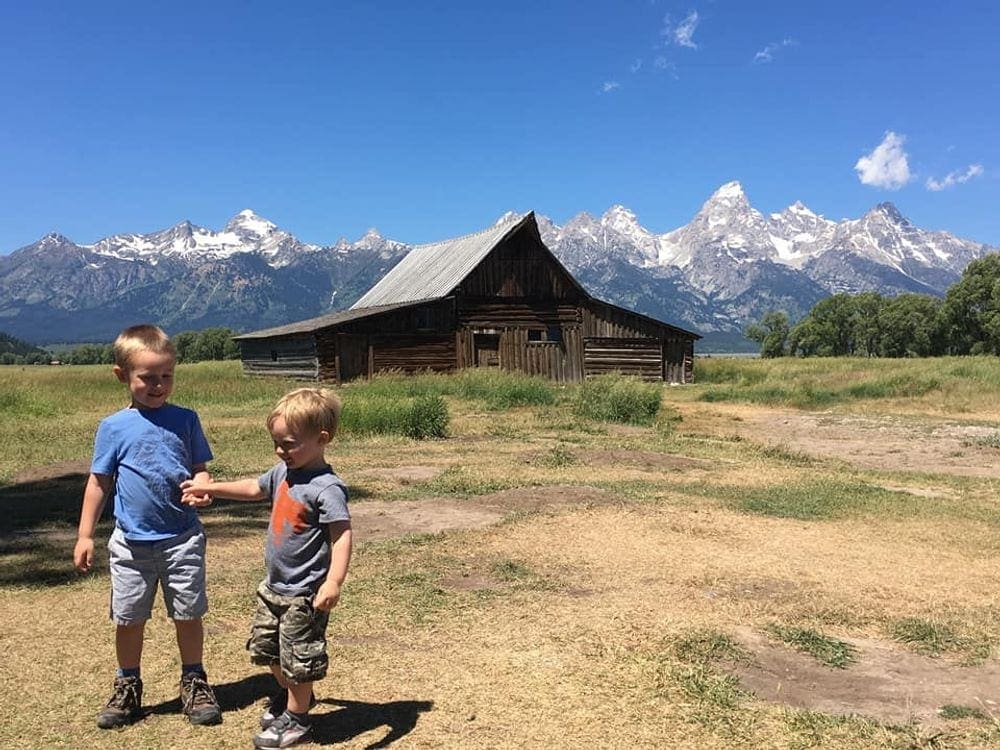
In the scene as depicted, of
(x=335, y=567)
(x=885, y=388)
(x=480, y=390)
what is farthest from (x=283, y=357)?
(x=335, y=567)

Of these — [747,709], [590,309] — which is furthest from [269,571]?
[590,309]

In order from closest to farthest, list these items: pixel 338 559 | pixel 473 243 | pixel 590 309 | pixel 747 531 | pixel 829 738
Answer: pixel 338 559, pixel 829 738, pixel 747 531, pixel 590 309, pixel 473 243

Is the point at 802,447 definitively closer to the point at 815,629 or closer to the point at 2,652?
the point at 815,629

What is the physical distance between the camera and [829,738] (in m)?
3.68

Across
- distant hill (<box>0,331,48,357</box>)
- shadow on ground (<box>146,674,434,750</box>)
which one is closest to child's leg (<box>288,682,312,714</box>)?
shadow on ground (<box>146,674,434,750</box>)

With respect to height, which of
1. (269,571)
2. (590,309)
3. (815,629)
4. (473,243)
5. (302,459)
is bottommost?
(815,629)

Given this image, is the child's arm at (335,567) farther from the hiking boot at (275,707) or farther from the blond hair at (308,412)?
the hiking boot at (275,707)

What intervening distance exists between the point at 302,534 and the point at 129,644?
116 cm

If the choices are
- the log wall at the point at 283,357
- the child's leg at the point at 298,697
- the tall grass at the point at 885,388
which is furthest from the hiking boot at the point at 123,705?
the log wall at the point at 283,357

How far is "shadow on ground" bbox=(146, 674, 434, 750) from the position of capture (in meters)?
3.70

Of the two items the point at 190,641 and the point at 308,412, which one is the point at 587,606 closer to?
the point at 190,641

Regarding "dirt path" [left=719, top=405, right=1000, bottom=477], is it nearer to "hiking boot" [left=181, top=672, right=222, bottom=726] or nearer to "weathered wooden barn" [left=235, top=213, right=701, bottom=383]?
"hiking boot" [left=181, top=672, right=222, bottom=726]

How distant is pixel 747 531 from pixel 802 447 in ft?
28.1

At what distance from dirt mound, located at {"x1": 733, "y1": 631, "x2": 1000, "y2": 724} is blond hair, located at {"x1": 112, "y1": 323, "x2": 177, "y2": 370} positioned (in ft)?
11.5
